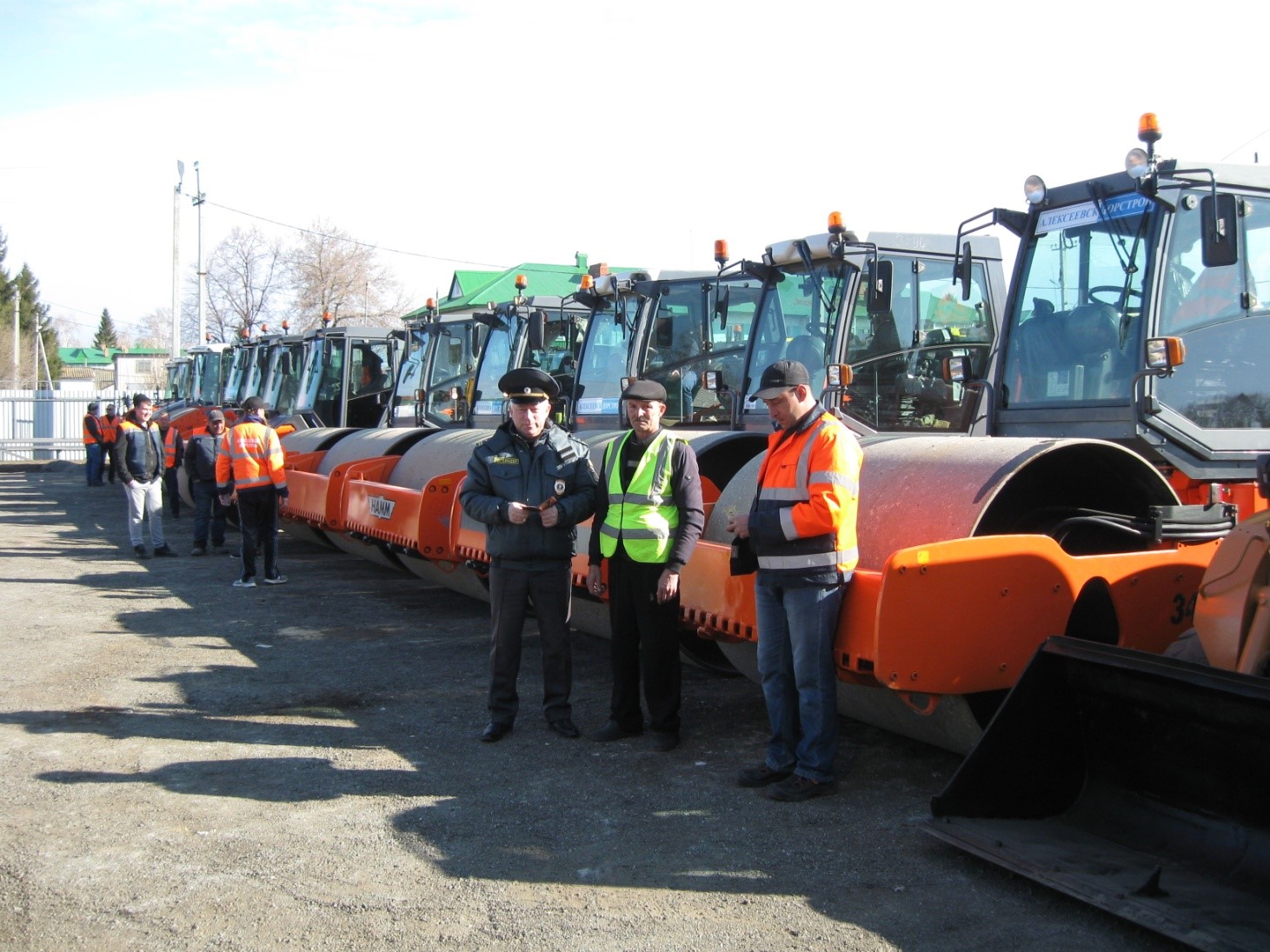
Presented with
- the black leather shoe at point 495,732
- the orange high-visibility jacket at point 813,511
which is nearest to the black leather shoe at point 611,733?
the black leather shoe at point 495,732

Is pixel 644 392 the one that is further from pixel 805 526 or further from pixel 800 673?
pixel 800 673

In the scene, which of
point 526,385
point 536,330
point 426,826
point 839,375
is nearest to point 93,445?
point 536,330

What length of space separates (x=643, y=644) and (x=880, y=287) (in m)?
3.36

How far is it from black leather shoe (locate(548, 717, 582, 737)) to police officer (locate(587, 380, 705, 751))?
0.11 metres

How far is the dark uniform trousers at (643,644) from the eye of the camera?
5.48 metres

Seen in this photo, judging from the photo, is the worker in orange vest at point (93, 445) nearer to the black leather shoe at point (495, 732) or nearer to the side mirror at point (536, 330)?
the side mirror at point (536, 330)

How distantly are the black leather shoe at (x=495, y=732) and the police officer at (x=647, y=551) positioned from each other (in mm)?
423

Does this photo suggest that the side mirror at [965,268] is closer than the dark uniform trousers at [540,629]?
No

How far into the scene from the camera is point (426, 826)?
4.48 meters

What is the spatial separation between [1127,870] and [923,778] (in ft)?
4.17

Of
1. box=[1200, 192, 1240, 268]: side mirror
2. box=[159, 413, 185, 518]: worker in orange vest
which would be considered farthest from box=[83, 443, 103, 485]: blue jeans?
box=[1200, 192, 1240, 268]: side mirror

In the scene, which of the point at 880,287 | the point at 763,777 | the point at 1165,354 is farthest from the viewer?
the point at 880,287

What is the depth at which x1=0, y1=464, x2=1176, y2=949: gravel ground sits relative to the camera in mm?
Answer: 3600

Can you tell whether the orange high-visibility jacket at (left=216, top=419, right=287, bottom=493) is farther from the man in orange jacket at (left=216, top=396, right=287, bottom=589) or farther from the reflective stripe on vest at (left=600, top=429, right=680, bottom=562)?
the reflective stripe on vest at (left=600, top=429, right=680, bottom=562)
